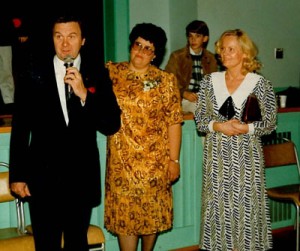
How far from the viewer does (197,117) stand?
3.16 m

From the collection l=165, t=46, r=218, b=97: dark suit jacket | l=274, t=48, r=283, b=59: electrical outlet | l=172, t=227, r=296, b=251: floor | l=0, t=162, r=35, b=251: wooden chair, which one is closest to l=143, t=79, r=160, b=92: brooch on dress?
l=0, t=162, r=35, b=251: wooden chair

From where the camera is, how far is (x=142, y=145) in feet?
9.39

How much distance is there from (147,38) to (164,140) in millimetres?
560

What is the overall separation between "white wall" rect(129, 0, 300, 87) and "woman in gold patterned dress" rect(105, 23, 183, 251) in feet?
8.41

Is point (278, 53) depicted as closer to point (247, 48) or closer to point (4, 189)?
point (247, 48)

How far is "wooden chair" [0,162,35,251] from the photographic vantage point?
2.64 meters

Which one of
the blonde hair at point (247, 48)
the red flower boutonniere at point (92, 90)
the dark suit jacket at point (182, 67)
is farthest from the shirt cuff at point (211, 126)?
the dark suit jacket at point (182, 67)

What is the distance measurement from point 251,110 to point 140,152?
66cm

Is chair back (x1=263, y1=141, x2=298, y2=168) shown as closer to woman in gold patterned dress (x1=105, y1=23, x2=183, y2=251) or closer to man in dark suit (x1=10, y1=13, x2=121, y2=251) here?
woman in gold patterned dress (x1=105, y1=23, x2=183, y2=251)

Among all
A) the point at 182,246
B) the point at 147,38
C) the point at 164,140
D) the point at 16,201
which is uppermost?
the point at 147,38

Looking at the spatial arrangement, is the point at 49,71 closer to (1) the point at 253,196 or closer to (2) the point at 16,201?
(2) the point at 16,201

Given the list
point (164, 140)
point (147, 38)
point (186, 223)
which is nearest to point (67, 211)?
point (164, 140)

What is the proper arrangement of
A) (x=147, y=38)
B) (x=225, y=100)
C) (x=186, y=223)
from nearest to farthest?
1. (x=147, y=38)
2. (x=225, y=100)
3. (x=186, y=223)

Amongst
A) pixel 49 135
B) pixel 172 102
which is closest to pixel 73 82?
pixel 49 135
